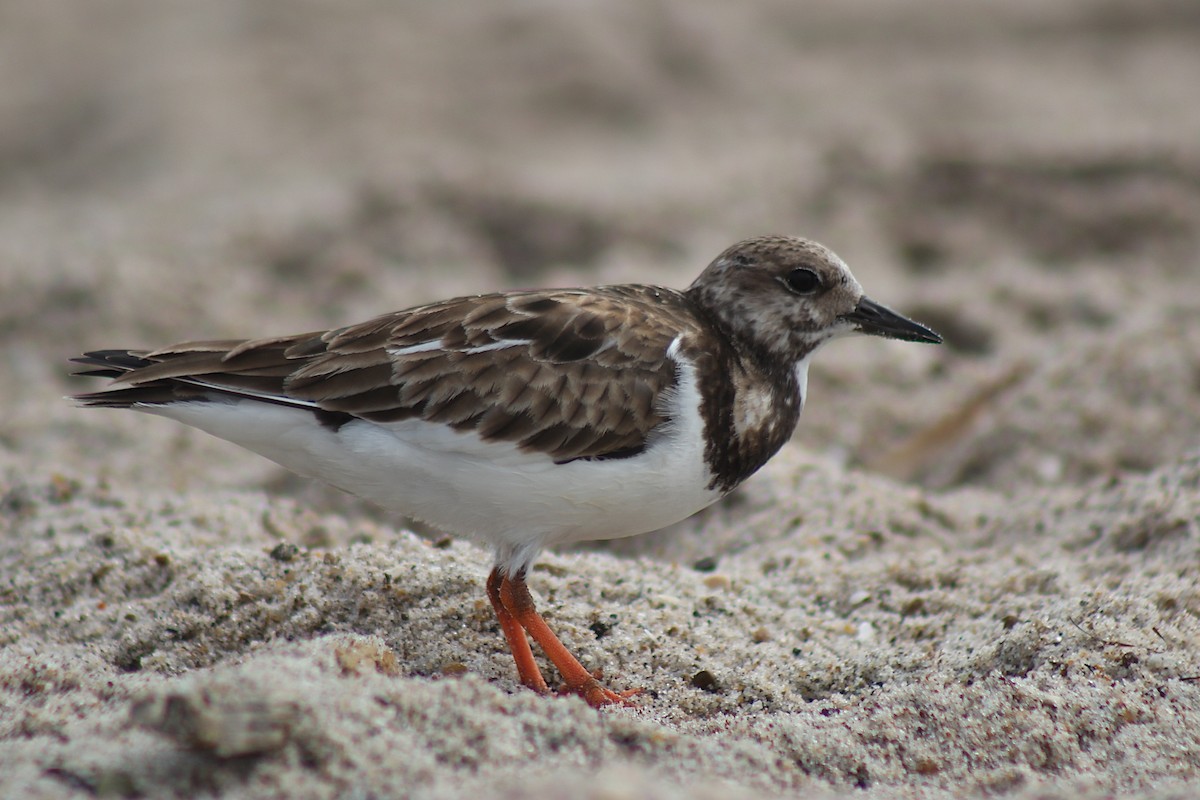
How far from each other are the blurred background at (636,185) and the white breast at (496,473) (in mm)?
2004

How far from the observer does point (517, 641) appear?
10.9 ft

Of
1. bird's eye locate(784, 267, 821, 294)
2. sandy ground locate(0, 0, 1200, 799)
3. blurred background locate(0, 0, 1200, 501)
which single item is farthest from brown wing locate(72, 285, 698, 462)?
blurred background locate(0, 0, 1200, 501)

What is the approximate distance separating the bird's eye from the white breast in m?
0.54

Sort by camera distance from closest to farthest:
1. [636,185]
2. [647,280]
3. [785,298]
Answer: [785,298], [647,280], [636,185]

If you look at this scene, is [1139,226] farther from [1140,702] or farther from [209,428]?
[209,428]

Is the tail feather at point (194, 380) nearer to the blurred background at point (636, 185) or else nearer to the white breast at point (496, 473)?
the white breast at point (496, 473)

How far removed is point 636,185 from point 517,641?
509 centimetres

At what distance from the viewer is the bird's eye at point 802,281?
12.0 feet

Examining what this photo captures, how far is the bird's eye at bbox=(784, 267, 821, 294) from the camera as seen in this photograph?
3.65 meters

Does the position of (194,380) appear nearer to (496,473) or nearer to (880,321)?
(496,473)

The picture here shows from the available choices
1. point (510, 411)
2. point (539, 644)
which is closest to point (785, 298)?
point (510, 411)

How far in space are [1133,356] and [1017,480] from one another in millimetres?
919

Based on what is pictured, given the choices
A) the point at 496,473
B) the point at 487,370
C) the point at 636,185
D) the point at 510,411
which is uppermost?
the point at 636,185

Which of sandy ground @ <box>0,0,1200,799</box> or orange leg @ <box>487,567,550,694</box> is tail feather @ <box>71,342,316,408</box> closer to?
sandy ground @ <box>0,0,1200,799</box>
